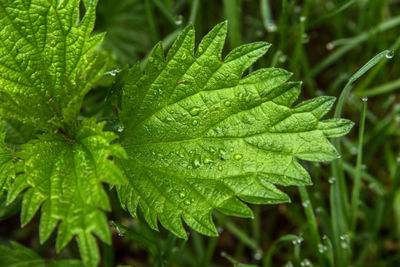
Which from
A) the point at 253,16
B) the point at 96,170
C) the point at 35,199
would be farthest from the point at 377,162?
the point at 35,199

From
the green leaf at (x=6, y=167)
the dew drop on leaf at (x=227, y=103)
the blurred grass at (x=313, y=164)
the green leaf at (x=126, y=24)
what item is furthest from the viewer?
the green leaf at (x=126, y=24)

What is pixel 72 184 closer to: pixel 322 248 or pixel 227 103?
pixel 227 103

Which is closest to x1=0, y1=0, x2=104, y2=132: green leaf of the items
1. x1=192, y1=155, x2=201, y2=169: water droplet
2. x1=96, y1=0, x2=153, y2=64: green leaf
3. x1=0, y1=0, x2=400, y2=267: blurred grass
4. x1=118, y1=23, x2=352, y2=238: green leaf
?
x1=118, y1=23, x2=352, y2=238: green leaf

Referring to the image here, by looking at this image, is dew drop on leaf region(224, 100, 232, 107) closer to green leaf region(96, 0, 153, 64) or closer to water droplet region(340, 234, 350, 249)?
water droplet region(340, 234, 350, 249)

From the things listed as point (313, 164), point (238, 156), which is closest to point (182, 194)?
point (238, 156)

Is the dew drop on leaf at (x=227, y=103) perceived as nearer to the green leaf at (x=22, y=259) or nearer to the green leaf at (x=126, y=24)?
the green leaf at (x=22, y=259)

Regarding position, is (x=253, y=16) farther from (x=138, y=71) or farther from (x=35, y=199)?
(x=35, y=199)

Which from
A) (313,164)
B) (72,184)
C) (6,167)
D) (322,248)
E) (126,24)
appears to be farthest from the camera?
(126,24)

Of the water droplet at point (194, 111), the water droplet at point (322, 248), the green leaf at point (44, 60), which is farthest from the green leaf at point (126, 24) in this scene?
the water droplet at point (322, 248)
